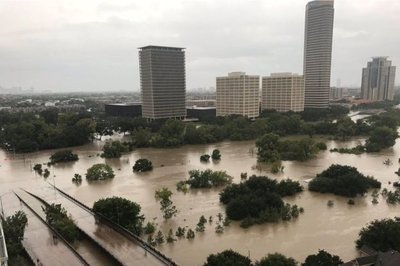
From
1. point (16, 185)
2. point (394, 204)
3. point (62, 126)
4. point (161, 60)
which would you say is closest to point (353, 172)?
point (394, 204)

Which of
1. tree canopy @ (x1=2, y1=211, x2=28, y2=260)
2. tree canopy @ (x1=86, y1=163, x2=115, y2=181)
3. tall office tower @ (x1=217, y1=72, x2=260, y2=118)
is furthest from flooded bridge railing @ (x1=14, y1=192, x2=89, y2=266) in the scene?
tall office tower @ (x1=217, y1=72, x2=260, y2=118)

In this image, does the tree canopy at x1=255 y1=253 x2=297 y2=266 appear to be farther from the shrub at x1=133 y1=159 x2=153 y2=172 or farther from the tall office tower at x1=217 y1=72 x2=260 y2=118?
the tall office tower at x1=217 y1=72 x2=260 y2=118

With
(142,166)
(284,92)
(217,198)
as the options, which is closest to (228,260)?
(217,198)

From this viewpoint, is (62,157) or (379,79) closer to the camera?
(62,157)

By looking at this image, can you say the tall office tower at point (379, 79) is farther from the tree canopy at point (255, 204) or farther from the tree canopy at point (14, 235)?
the tree canopy at point (14, 235)

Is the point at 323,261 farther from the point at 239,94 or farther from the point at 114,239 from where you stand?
the point at 239,94

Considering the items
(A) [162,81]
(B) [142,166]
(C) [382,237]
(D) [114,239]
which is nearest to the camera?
(C) [382,237]
